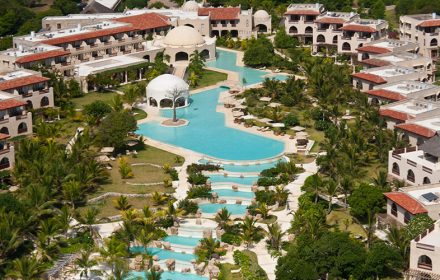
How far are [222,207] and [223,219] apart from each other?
13.2 feet

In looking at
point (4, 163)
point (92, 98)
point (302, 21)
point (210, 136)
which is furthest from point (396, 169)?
point (302, 21)

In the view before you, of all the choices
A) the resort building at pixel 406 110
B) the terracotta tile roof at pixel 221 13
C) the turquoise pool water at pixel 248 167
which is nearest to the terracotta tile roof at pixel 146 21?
the terracotta tile roof at pixel 221 13

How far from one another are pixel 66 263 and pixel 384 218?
60.3 ft

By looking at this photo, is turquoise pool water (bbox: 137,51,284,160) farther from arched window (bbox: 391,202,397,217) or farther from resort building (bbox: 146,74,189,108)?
arched window (bbox: 391,202,397,217)

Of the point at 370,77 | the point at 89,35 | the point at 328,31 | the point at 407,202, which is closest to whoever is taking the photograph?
the point at 407,202

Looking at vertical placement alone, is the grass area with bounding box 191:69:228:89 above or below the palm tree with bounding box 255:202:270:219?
above

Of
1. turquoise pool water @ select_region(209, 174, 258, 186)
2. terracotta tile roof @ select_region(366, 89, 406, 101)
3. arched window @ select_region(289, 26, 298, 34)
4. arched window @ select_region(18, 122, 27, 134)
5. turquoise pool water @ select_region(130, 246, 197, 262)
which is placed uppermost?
arched window @ select_region(289, 26, 298, 34)

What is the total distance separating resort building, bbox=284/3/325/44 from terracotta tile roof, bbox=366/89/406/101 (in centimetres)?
2718

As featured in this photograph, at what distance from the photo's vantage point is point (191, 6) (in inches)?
4141

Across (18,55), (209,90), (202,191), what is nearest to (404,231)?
(202,191)

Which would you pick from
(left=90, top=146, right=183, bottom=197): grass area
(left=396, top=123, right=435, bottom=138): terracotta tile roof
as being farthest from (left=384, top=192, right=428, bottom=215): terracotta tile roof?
(left=90, top=146, right=183, bottom=197): grass area

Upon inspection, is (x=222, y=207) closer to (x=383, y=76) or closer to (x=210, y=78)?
(x=383, y=76)

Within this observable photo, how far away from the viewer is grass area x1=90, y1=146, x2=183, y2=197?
56.8m

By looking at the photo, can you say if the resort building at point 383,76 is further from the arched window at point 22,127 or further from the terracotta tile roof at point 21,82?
the arched window at point 22,127
